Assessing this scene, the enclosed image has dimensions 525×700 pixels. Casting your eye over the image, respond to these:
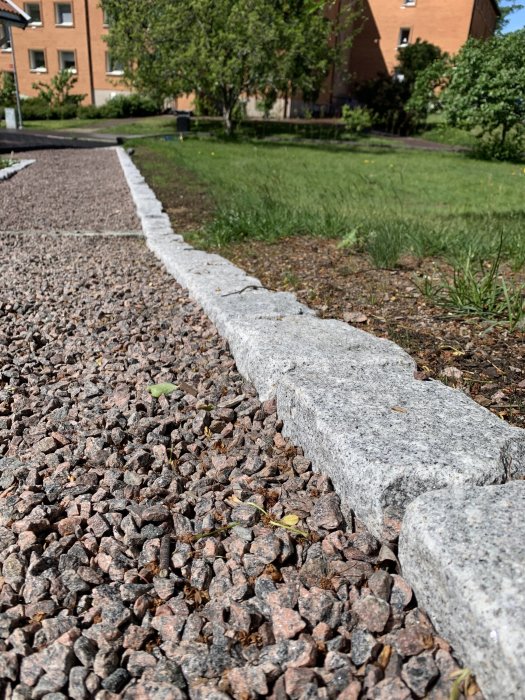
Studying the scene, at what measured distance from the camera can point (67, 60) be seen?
29062mm

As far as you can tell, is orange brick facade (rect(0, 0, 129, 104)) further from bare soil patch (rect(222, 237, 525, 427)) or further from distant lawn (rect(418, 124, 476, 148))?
bare soil patch (rect(222, 237, 525, 427))

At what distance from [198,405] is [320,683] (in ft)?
3.47

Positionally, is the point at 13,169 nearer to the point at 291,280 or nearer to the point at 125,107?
the point at 291,280

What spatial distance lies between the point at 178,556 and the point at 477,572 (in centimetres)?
66

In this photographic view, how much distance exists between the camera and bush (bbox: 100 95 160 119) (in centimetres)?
2575

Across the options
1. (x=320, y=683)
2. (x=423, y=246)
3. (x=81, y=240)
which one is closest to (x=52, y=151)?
(x=81, y=240)

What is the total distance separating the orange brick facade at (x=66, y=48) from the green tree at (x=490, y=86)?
61.1 feet

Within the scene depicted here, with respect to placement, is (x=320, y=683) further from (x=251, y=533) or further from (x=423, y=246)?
(x=423, y=246)

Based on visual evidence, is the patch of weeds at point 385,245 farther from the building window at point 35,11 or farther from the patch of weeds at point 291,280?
the building window at point 35,11

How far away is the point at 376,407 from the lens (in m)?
1.57

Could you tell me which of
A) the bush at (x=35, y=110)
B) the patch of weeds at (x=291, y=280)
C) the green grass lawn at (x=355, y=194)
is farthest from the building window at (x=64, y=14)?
the patch of weeds at (x=291, y=280)

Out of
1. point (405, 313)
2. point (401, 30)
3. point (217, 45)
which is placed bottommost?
point (405, 313)

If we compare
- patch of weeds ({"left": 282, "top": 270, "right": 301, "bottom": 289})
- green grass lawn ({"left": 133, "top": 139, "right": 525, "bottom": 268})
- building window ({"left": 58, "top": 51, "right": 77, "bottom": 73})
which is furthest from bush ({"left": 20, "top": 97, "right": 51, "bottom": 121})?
patch of weeds ({"left": 282, "top": 270, "right": 301, "bottom": 289})

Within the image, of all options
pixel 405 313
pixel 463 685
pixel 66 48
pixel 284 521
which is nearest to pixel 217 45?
pixel 405 313
